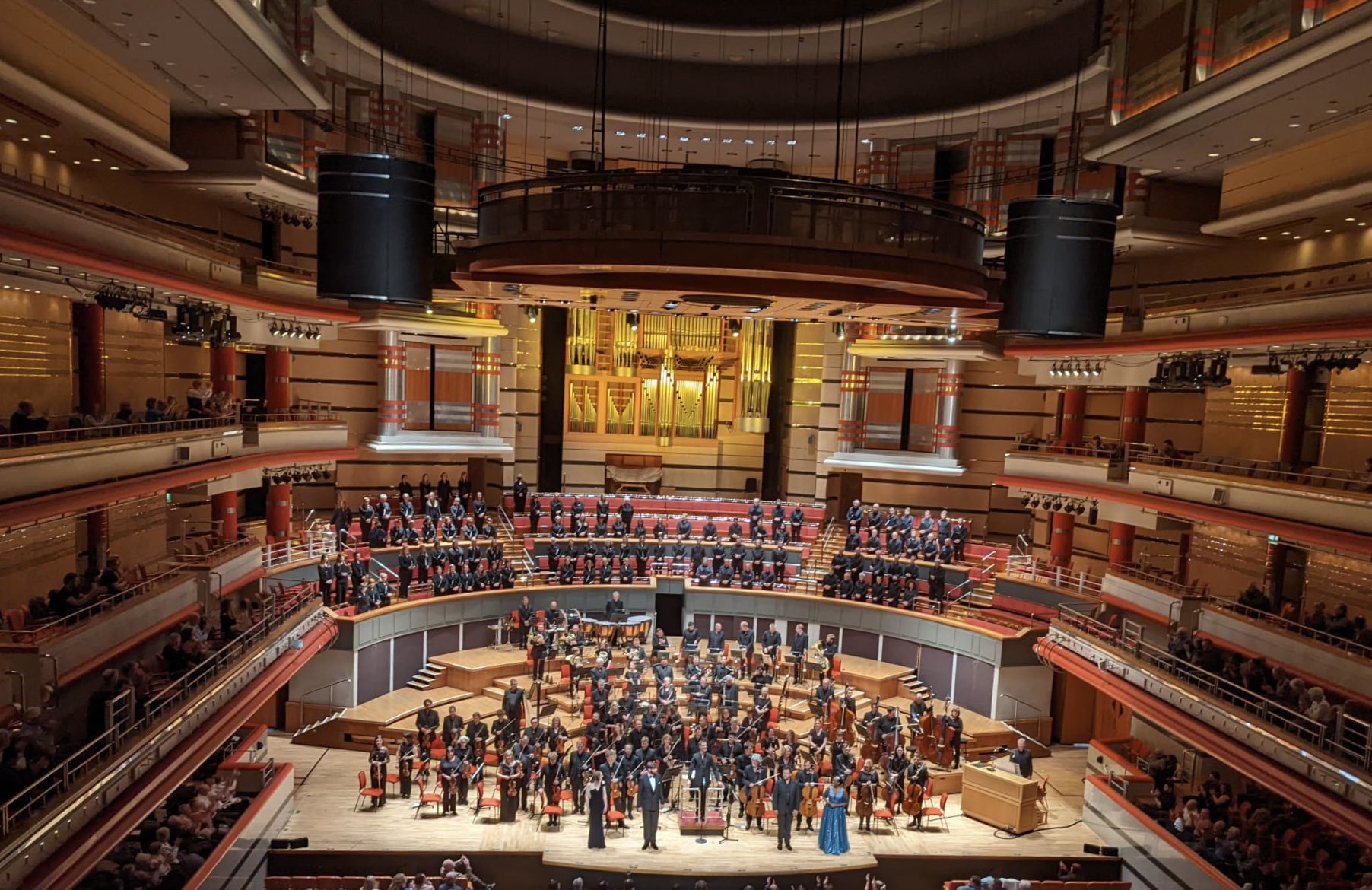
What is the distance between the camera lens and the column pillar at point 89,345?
11.5m

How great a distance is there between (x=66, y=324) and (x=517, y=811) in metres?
→ 9.29

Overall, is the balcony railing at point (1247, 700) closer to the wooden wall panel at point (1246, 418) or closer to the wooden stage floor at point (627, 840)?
the wooden stage floor at point (627, 840)

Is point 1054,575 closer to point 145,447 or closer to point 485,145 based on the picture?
point 485,145

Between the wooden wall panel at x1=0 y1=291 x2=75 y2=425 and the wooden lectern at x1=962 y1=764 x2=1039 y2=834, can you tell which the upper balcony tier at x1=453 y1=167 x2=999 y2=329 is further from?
the wooden lectern at x1=962 y1=764 x2=1039 y2=834

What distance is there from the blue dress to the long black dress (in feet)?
9.49

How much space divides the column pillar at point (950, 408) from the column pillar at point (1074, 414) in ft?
8.83

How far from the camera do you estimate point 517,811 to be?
12367 mm

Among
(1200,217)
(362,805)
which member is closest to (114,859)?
(362,805)

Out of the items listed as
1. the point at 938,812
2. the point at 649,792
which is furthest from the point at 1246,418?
the point at 649,792

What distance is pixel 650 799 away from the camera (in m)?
11.5

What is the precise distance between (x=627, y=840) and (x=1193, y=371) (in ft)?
35.2

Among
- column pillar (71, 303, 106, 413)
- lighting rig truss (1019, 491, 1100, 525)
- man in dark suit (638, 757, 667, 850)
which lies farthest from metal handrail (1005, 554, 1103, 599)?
column pillar (71, 303, 106, 413)

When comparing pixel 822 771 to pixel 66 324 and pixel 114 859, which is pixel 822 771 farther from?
pixel 66 324

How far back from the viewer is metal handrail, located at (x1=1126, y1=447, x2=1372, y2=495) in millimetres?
11078
